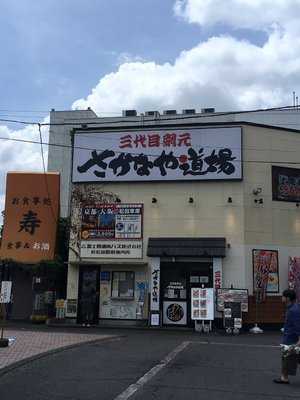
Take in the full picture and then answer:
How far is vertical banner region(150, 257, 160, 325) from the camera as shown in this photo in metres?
22.3

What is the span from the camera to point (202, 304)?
2112 cm

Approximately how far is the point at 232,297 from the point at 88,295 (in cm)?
603

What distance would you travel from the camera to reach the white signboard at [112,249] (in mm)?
23172

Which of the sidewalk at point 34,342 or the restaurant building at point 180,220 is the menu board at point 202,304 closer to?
the restaurant building at point 180,220

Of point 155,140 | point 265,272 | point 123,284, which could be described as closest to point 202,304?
point 265,272

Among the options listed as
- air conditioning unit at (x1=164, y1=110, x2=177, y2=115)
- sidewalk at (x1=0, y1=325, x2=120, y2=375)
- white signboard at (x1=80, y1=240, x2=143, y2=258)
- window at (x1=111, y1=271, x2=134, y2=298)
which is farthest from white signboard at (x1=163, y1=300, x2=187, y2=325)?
air conditioning unit at (x1=164, y1=110, x2=177, y2=115)

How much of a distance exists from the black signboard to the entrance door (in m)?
8.14

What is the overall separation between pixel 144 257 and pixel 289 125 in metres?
34.7

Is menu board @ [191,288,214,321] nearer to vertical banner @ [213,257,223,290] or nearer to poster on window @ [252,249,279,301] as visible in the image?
vertical banner @ [213,257,223,290]

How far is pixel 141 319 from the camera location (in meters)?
22.8

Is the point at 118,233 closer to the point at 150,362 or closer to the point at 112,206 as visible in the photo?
the point at 112,206

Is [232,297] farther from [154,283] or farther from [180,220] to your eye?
[180,220]

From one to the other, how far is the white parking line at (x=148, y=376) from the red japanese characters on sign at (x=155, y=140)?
10454mm

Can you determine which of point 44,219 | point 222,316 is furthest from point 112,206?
point 222,316
